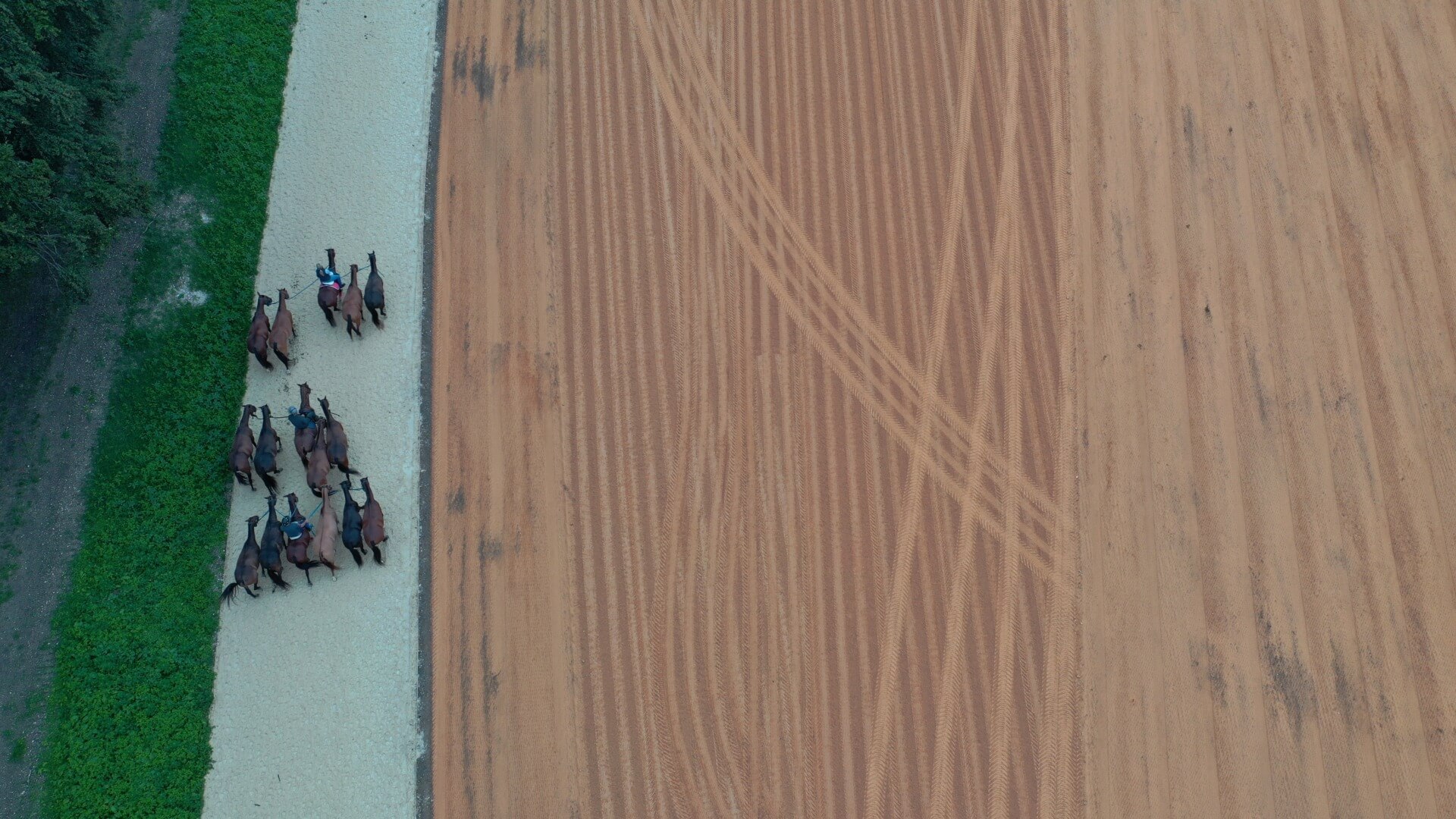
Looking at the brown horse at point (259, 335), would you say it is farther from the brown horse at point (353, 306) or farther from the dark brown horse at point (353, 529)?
the dark brown horse at point (353, 529)

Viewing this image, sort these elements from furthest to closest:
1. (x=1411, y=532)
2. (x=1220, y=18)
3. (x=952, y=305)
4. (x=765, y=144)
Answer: (x=1220, y=18) → (x=765, y=144) → (x=952, y=305) → (x=1411, y=532)

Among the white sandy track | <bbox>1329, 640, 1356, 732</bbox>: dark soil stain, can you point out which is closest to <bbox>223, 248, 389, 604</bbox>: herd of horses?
the white sandy track

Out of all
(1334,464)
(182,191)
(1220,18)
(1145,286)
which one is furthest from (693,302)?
(1220,18)

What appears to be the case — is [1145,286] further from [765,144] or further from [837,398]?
[765,144]

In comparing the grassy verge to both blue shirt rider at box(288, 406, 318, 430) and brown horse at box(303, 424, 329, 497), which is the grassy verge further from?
brown horse at box(303, 424, 329, 497)


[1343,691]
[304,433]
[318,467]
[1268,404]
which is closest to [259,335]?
[304,433]
